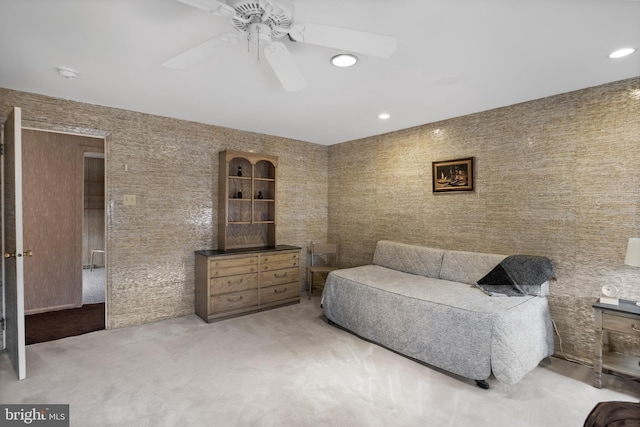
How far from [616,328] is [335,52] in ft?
9.53

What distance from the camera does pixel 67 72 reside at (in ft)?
8.38

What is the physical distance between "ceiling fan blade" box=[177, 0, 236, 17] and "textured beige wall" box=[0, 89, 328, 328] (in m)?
2.73

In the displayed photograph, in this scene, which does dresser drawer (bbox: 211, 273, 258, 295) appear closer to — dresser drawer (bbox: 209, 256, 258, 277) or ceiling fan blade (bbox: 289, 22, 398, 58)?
dresser drawer (bbox: 209, 256, 258, 277)

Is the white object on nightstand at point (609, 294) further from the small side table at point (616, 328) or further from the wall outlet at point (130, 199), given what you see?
the wall outlet at point (130, 199)

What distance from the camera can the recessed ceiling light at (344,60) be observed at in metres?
→ 2.24

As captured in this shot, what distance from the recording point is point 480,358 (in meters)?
2.42

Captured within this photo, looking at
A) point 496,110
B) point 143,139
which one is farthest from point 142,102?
point 496,110

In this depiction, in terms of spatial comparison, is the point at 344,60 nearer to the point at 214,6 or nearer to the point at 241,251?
the point at 214,6

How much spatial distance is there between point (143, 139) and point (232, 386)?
2859 millimetres

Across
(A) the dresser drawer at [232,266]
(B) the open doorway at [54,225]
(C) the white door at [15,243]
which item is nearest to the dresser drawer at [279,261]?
(A) the dresser drawer at [232,266]

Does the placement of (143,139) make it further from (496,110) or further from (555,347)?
(555,347)

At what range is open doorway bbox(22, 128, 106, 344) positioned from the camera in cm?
411

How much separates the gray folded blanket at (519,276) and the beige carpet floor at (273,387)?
0.68 metres

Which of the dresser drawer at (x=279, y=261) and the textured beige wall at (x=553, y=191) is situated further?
the dresser drawer at (x=279, y=261)
